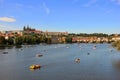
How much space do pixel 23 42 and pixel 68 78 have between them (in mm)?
93144

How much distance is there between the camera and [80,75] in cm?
3541

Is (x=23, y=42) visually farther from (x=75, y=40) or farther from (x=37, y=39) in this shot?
(x=75, y=40)

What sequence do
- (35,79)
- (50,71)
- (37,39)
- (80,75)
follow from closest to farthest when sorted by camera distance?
(35,79) < (80,75) < (50,71) < (37,39)

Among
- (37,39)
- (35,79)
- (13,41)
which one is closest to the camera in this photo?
(35,79)

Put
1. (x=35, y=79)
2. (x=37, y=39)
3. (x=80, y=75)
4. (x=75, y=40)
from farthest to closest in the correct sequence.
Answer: (x=75, y=40), (x=37, y=39), (x=80, y=75), (x=35, y=79)

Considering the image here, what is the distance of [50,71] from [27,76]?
458 cm

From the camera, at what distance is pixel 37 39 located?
142 meters

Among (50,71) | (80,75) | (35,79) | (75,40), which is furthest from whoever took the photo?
(75,40)

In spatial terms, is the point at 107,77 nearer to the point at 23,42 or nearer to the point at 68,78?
the point at 68,78

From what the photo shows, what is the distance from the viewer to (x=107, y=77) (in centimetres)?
3416

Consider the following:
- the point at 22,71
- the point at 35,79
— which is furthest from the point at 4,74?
the point at 35,79

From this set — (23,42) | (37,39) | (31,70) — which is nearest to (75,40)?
(37,39)

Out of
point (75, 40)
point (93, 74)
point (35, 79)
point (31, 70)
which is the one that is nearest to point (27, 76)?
point (35, 79)

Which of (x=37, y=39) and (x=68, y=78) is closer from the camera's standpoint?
(x=68, y=78)
